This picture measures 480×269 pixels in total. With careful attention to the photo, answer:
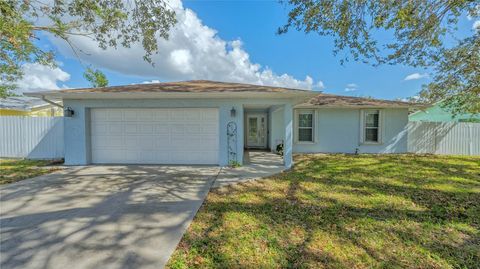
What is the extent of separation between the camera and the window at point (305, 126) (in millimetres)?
11102

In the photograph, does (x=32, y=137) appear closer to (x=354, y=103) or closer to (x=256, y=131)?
(x=256, y=131)

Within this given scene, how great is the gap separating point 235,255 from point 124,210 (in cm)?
246

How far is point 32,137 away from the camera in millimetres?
9555

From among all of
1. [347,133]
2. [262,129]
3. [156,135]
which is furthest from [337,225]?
[262,129]

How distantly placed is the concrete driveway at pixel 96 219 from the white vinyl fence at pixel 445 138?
11261 millimetres

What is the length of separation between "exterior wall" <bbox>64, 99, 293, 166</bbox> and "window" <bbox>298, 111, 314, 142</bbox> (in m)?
3.74

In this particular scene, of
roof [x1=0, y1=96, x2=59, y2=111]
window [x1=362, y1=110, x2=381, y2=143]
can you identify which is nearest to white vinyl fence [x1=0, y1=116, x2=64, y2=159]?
roof [x1=0, y1=96, x2=59, y2=111]

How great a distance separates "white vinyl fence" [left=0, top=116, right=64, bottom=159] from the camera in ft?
31.1

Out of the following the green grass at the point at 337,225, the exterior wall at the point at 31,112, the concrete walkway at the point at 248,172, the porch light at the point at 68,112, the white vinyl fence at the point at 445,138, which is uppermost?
the exterior wall at the point at 31,112

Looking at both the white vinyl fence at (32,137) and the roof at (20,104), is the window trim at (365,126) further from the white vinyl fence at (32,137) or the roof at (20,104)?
the roof at (20,104)

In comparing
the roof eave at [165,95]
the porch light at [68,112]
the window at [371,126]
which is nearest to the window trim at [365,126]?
the window at [371,126]

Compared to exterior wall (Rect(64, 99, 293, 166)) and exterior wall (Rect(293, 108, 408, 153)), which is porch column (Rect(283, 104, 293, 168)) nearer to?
exterior wall (Rect(64, 99, 293, 166))

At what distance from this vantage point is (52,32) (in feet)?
18.6

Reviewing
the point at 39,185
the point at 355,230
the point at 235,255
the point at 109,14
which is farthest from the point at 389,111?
the point at 39,185
